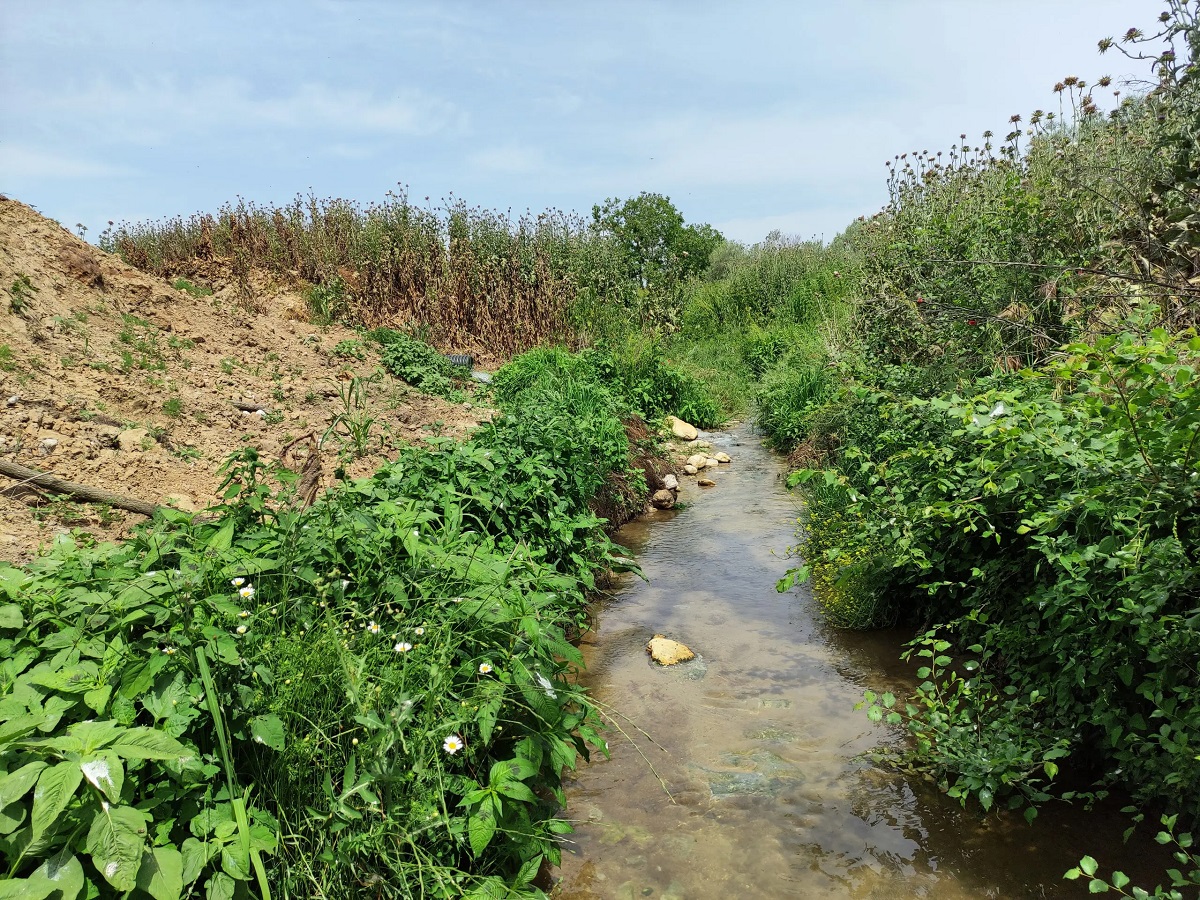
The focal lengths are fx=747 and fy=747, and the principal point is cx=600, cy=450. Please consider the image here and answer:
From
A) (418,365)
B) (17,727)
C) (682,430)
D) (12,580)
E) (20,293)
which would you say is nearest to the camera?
(17,727)

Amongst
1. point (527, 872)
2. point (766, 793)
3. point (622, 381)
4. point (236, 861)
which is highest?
point (622, 381)

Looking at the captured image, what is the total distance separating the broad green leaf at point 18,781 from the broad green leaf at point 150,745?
157 mm

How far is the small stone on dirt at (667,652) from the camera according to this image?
4.70 meters

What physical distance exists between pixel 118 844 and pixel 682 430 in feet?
32.2

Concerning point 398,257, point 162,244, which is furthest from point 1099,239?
point 162,244

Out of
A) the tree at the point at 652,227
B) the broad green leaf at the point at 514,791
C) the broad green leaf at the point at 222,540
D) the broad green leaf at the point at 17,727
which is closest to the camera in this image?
the broad green leaf at the point at 17,727

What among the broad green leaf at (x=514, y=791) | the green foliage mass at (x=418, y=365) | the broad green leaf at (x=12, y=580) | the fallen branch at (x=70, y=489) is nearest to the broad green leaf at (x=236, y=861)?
the broad green leaf at (x=514, y=791)

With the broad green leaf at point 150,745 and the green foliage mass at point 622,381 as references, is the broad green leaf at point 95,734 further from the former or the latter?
the green foliage mass at point 622,381

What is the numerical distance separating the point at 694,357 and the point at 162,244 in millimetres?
12702

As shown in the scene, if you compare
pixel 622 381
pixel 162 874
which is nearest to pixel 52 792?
pixel 162 874

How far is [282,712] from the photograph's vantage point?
2430mm

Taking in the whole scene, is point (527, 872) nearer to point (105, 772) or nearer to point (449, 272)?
point (105, 772)

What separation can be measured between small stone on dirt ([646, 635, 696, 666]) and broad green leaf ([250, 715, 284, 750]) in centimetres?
282

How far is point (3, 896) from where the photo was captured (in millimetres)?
Result: 1687
